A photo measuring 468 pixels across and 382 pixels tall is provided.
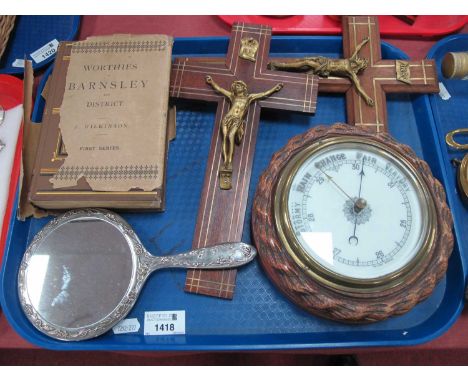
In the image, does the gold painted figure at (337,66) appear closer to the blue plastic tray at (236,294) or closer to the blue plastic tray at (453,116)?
the blue plastic tray at (236,294)

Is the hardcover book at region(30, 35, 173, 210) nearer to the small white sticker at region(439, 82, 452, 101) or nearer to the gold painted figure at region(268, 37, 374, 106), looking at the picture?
the gold painted figure at region(268, 37, 374, 106)

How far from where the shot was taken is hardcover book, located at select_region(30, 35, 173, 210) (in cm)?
94

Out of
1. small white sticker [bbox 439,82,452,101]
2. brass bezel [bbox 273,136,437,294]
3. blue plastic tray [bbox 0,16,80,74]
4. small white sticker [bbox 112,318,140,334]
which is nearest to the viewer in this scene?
brass bezel [bbox 273,136,437,294]

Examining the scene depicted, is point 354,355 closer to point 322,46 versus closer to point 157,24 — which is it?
point 322,46

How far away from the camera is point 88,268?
926 mm

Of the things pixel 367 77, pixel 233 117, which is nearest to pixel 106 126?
pixel 233 117

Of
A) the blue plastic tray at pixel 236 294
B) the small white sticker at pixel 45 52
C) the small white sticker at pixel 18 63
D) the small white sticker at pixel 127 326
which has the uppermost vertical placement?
the small white sticker at pixel 45 52

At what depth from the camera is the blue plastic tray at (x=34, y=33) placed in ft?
4.14

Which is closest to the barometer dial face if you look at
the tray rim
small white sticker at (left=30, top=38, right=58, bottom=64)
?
the tray rim

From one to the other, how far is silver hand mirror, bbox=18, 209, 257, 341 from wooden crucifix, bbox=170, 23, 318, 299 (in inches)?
1.9

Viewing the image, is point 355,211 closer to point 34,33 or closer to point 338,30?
point 338,30

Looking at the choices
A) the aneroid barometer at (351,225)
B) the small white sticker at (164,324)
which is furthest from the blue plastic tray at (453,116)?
the small white sticker at (164,324)

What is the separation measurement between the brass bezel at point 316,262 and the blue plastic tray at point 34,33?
0.83 metres

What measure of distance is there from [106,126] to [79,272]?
0.34 metres
